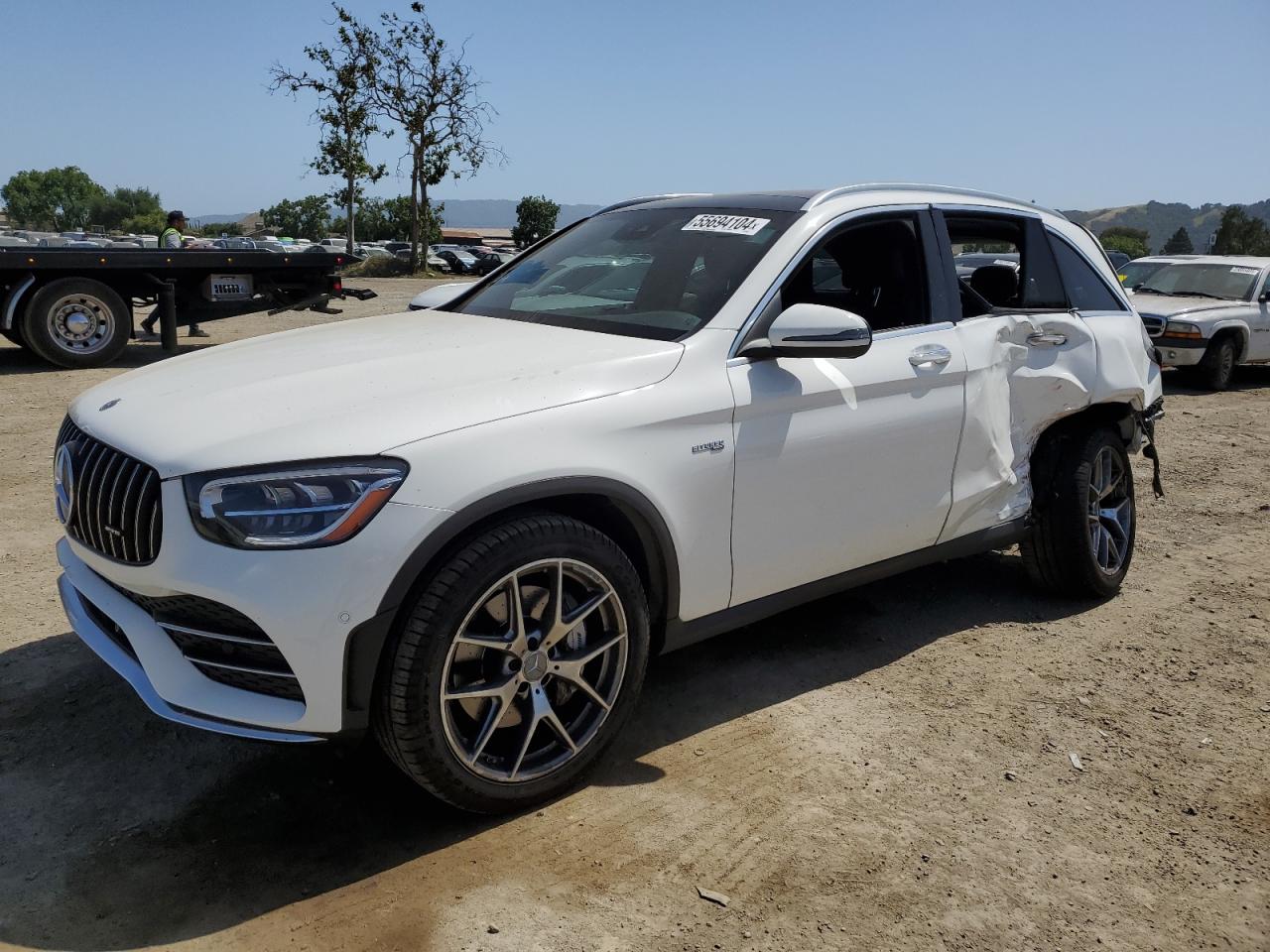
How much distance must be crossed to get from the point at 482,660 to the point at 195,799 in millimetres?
1004

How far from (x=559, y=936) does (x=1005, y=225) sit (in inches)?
138

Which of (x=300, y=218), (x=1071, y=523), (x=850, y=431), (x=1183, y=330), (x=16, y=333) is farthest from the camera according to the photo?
(x=300, y=218)

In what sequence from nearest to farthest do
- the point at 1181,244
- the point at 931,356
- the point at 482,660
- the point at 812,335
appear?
the point at 482,660
the point at 812,335
the point at 931,356
the point at 1181,244

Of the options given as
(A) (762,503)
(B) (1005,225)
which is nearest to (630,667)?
(A) (762,503)

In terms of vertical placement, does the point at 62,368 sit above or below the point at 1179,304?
below

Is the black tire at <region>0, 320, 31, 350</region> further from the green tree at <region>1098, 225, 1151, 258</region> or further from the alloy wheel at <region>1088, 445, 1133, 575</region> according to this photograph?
the green tree at <region>1098, 225, 1151, 258</region>

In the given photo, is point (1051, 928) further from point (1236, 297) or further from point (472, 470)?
point (1236, 297)

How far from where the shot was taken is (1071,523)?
180 inches

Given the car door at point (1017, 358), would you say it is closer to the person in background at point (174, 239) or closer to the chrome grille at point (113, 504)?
the chrome grille at point (113, 504)

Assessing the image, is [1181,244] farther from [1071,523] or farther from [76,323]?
[1071,523]

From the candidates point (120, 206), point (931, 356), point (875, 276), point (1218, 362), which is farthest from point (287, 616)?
point (120, 206)

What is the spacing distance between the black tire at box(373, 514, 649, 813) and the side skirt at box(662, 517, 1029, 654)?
264 mm

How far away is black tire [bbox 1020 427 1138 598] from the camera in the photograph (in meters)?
4.54

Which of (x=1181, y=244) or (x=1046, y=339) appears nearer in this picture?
(x=1046, y=339)
